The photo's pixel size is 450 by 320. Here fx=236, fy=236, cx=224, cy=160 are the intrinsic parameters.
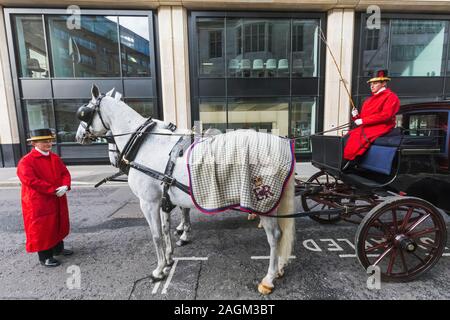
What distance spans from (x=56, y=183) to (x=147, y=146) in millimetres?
1441

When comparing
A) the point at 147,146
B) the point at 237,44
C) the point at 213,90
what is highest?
the point at 237,44

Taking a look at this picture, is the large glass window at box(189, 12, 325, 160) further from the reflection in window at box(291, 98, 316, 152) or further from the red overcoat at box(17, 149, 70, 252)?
the red overcoat at box(17, 149, 70, 252)

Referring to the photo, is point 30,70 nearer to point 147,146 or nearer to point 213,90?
point 213,90

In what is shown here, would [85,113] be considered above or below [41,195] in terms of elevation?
above

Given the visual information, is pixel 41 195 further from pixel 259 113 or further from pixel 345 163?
pixel 259 113

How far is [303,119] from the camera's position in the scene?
1098 centimetres

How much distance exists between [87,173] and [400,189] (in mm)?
9547

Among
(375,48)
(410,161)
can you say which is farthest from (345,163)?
(375,48)

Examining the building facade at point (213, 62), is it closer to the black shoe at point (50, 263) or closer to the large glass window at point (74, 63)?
the large glass window at point (74, 63)

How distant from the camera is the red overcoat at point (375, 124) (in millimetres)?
2928

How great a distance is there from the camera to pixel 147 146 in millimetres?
2818

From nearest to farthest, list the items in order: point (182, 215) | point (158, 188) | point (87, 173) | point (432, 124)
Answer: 1. point (158, 188)
2. point (432, 124)
3. point (182, 215)
4. point (87, 173)
